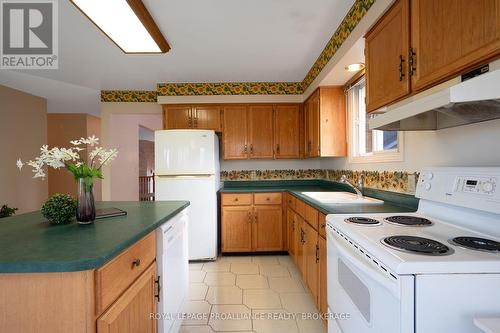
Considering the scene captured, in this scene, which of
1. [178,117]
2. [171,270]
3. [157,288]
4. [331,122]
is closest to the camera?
[157,288]

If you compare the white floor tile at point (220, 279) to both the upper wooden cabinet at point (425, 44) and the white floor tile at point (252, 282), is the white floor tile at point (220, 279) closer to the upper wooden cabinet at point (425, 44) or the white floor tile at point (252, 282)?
the white floor tile at point (252, 282)

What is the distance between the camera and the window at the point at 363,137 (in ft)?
6.39

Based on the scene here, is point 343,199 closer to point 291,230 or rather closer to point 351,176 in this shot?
point 351,176

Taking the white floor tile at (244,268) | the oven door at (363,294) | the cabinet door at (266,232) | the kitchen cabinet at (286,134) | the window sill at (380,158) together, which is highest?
the kitchen cabinet at (286,134)

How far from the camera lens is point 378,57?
56.0 inches

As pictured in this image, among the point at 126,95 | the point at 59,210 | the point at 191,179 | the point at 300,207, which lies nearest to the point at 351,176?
the point at 300,207

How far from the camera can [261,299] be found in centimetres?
209

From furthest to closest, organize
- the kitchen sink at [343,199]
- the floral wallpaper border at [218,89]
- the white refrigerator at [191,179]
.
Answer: the floral wallpaper border at [218,89], the white refrigerator at [191,179], the kitchen sink at [343,199]

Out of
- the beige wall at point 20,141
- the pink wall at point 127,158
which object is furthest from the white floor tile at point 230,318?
the beige wall at point 20,141

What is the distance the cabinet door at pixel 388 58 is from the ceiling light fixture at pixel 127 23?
1536 mm

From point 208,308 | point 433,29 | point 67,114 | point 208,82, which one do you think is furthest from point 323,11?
point 67,114

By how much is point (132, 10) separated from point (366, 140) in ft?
7.32

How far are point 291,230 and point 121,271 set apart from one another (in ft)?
7.05

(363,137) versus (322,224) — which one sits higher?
(363,137)
